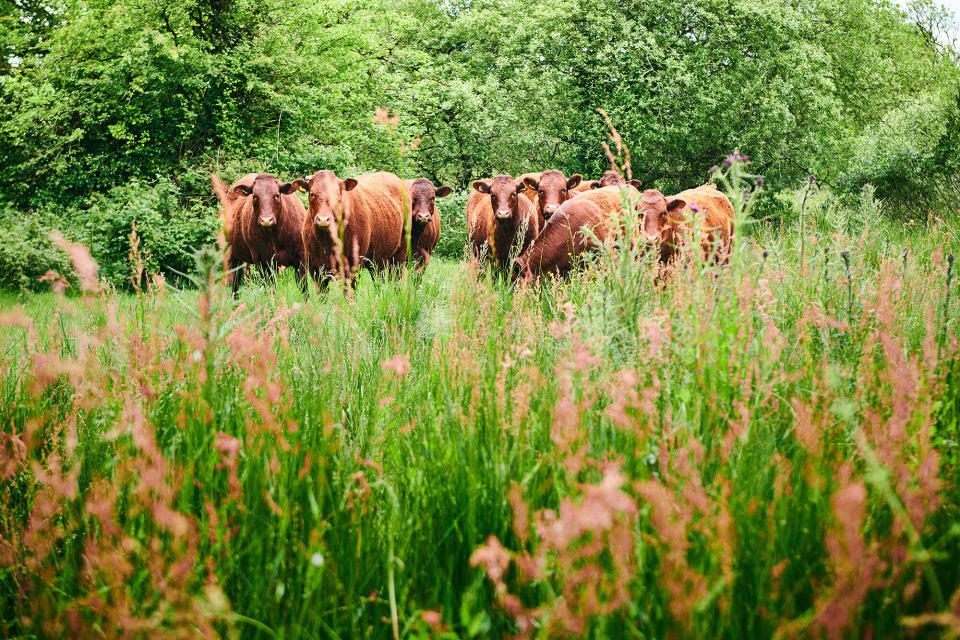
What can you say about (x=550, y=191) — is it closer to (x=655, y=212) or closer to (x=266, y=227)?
(x=655, y=212)

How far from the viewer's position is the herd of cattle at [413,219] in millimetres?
7645

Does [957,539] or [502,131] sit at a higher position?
[502,131]

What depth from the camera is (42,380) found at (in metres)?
2.07

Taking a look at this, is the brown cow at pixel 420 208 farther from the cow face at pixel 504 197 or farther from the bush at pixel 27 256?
the bush at pixel 27 256

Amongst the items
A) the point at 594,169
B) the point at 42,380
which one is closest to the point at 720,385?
the point at 42,380

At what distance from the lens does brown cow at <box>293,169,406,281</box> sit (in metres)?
8.01

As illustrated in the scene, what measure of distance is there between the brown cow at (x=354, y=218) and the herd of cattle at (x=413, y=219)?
2 cm

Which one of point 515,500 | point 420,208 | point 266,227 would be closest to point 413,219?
point 420,208

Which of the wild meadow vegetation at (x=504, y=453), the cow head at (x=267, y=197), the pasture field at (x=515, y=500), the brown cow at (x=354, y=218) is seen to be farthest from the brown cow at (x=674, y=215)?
the cow head at (x=267, y=197)

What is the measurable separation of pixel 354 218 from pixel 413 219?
150cm

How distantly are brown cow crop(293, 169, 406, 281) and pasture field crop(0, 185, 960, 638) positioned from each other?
4.94 metres

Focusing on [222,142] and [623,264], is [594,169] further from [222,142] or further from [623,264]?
[623,264]

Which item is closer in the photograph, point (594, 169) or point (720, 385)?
point (720, 385)

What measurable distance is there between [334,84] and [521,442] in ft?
54.9
